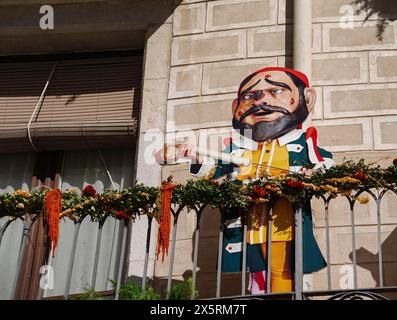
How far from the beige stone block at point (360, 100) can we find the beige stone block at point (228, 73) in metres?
0.72

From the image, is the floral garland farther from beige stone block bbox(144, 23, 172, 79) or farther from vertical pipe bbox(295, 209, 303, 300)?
beige stone block bbox(144, 23, 172, 79)

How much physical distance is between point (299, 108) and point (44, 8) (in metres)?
3.40

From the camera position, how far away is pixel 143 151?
31.0 feet

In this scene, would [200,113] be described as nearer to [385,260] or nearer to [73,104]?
[73,104]

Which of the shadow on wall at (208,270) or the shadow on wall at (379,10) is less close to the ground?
the shadow on wall at (379,10)

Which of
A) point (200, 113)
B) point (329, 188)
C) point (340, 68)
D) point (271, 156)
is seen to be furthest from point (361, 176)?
point (200, 113)

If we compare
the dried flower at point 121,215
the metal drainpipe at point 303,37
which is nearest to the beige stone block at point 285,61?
the metal drainpipe at point 303,37

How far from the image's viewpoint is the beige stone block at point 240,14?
32.7 ft

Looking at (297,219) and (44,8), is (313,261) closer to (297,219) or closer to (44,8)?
(297,219)

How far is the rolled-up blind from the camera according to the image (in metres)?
10.1

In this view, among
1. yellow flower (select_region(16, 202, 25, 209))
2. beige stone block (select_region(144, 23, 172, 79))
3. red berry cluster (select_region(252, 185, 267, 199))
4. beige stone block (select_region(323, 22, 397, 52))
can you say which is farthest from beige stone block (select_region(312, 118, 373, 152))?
yellow flower (select_region(16, 202, 25, 209))

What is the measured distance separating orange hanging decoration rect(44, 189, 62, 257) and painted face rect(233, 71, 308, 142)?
1.82m

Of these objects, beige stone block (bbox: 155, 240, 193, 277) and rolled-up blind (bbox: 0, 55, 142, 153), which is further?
rolled-up blind (bbox: 0, 55, 142, 153)

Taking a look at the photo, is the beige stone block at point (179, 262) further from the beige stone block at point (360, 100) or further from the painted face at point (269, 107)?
the beige stone block at point (360, 100)
